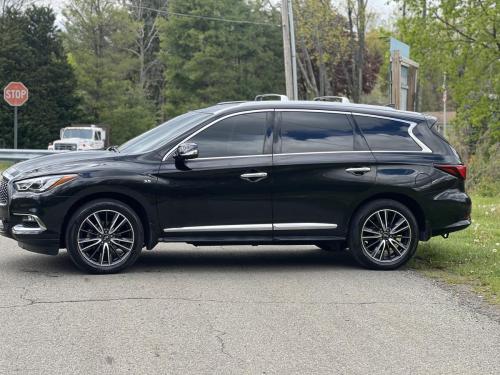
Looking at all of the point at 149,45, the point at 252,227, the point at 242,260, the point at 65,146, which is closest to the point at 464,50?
the point at 65,146

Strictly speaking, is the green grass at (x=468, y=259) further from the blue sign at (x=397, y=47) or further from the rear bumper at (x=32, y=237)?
the blue sign at (x=397, y=47)

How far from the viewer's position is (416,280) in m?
8.76

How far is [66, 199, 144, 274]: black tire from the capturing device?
845 centimetres

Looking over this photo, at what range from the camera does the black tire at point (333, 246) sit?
9.50m

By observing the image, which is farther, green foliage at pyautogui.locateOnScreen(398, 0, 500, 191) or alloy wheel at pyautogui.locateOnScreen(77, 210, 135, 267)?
green foliage at pyautogui.locateOnScreen(398, 0, 500, 191)

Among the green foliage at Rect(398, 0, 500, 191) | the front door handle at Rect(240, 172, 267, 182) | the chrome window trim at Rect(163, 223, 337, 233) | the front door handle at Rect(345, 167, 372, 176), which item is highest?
the green foliage at Rect(398, 0, 500, 191)

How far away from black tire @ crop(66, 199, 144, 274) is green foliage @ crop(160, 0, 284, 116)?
5070cm

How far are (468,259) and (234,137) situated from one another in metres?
3.24

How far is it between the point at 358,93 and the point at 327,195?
43.3 m

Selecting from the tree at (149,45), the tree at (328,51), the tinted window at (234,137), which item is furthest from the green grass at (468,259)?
the tree at (149,45)

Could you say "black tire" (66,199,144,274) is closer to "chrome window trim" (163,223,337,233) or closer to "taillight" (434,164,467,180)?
"chrome window trim" (163,223,337,233)

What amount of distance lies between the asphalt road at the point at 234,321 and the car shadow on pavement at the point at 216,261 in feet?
0.16

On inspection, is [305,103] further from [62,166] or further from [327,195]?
[62,166]

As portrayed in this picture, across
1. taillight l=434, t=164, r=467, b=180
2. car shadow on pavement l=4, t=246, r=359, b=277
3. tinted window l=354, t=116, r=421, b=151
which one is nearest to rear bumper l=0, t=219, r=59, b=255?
car shadow on pavement l=4, t=246, r=359, b=277
